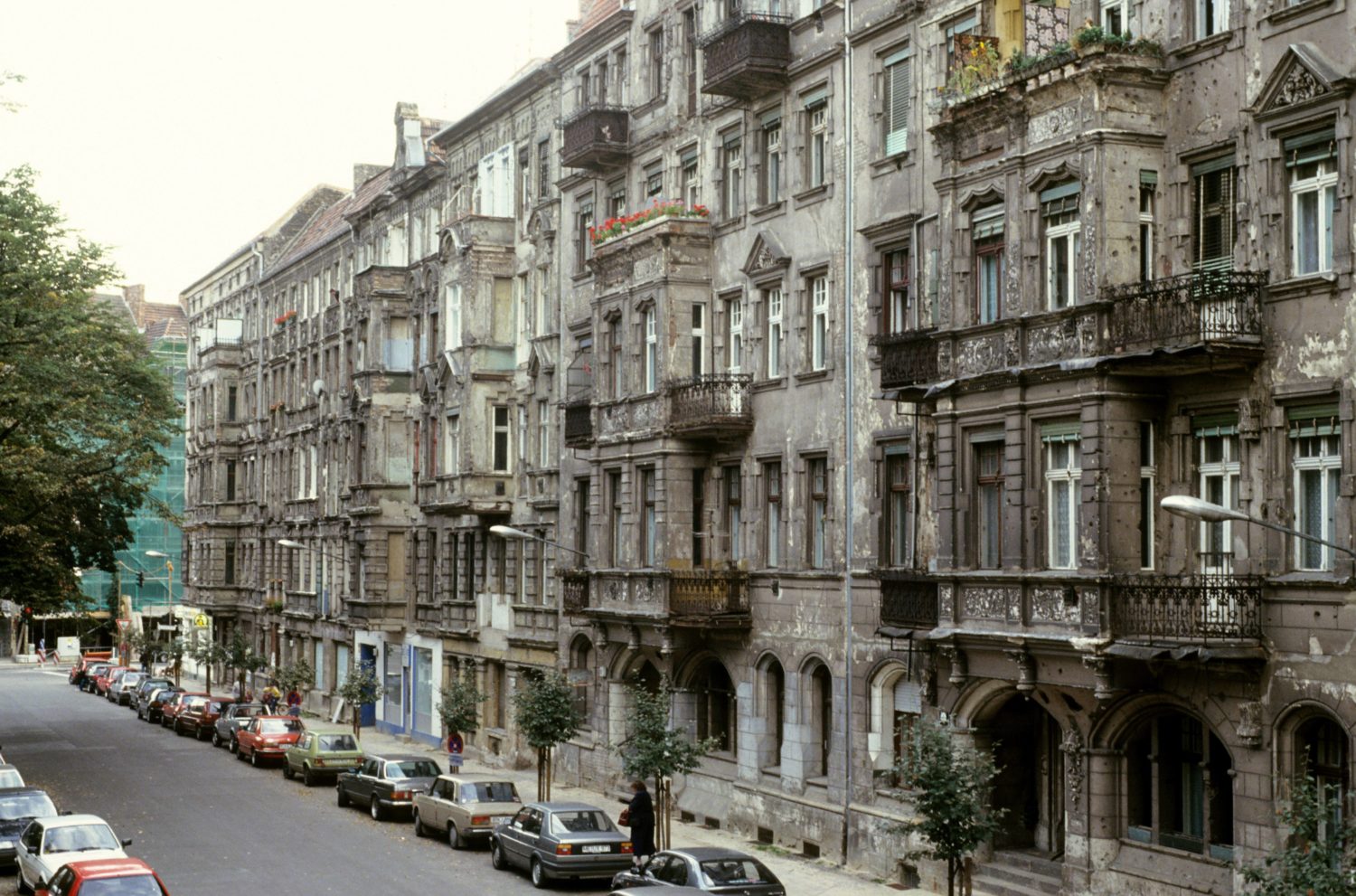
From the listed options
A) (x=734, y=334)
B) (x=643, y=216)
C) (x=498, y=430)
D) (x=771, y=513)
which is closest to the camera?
(x=771, y=513)

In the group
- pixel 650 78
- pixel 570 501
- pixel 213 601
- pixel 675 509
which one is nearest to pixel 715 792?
pixel 675 509

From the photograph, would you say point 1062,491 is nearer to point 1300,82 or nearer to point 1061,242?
point 1061,242

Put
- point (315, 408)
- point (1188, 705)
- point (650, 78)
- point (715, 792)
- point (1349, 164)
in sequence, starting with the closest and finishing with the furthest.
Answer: point (1349, 164)
point (1188, 705)
point (715, 792)
point (650, 78)
point (315, 408)

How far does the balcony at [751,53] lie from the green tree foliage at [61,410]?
19961mm

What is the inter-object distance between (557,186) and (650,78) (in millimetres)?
6238

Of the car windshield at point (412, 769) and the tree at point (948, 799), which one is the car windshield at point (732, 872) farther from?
the car windshield at point (412, 769)

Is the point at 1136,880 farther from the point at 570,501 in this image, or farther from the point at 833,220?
the point at 570,501

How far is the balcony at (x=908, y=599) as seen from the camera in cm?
3150

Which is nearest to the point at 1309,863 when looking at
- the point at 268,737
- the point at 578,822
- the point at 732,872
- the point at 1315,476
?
the point at 1315,476

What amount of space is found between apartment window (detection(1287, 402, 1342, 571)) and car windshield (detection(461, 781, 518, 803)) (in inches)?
750

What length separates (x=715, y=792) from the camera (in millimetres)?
40562

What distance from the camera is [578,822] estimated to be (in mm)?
33531

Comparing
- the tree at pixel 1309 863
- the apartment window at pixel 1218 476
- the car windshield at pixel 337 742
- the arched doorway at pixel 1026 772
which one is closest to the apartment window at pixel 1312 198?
the apartment window at pixel 1218 476

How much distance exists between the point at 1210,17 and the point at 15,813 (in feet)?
86.9
